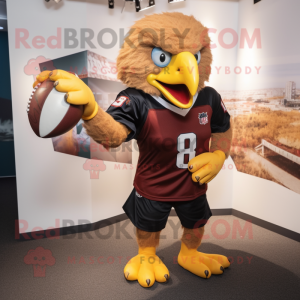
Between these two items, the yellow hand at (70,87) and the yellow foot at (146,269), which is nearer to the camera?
the yellow hand at (70,87)

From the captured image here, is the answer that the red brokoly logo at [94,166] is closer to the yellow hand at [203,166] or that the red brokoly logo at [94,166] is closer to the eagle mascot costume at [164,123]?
the eagle mascot costume at [164,123]

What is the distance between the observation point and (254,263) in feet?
6.12

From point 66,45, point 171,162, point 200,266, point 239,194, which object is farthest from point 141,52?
point 239,194

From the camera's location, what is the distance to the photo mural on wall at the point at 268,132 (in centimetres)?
207

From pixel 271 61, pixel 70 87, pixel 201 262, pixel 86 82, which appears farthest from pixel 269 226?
pixel 70 87

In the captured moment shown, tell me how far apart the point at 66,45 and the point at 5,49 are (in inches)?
87.5

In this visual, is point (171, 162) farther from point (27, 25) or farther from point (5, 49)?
point (5, 49)

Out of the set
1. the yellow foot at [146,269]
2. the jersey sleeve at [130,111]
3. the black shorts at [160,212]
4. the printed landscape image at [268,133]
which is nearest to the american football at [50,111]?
the jersey sleeve at [130,111]

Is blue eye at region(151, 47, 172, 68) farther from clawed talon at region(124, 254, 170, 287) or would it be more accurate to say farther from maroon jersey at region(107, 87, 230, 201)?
clawed talon at region(124, 254, 170, 287)

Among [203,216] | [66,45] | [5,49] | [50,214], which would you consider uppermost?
[5,49]

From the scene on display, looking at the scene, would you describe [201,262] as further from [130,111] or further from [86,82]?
[86,82]

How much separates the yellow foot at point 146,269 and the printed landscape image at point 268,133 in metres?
1.20

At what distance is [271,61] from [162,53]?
1.28m

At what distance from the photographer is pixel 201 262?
1.74 meters
